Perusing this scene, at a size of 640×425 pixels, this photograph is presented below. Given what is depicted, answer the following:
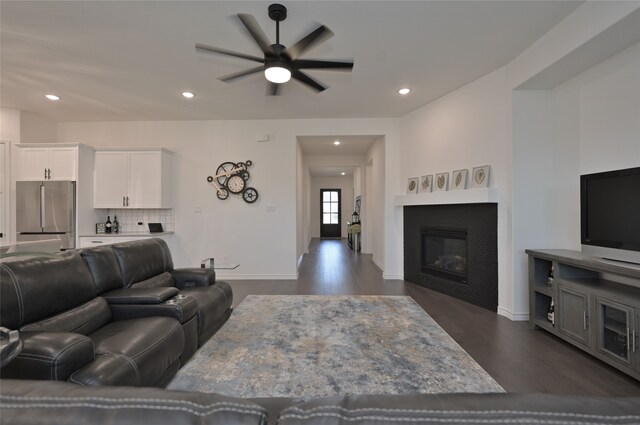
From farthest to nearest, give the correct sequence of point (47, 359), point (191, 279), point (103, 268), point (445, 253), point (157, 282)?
point (445, 253) < point (191, 279) < point (157, 282) < point (103, 268) < point (47, 359)

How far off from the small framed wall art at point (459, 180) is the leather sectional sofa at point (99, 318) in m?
3.28

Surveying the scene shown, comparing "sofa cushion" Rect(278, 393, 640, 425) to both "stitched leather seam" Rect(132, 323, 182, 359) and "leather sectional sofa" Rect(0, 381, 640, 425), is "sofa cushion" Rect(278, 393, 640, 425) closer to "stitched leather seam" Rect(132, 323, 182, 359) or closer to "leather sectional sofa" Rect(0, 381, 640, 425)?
"leather sectional sofa" Rect(0, 381, 640, 425)

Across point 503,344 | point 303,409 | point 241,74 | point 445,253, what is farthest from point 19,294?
point 445,253

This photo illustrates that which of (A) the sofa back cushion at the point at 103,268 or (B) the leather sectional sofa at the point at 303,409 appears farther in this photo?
(A) the sofa back cushion at the point at 103,268

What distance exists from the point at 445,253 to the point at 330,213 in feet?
28.0

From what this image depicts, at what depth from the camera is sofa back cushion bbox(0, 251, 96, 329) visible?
1584 mm

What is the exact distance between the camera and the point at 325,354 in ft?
7.77

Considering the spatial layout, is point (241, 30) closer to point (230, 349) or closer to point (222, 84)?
point (222, 84)

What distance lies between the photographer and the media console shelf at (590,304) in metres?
2.01

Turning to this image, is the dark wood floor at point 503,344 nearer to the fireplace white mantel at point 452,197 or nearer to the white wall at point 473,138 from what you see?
the white wall at point 473,138

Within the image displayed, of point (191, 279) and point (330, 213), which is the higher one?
point (330, 213)

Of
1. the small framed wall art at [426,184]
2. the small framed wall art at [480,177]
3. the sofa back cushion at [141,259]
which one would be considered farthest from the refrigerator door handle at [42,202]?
the small framed wall art at [480,177]

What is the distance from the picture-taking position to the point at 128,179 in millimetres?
4809

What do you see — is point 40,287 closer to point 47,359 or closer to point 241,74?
point 47,359
